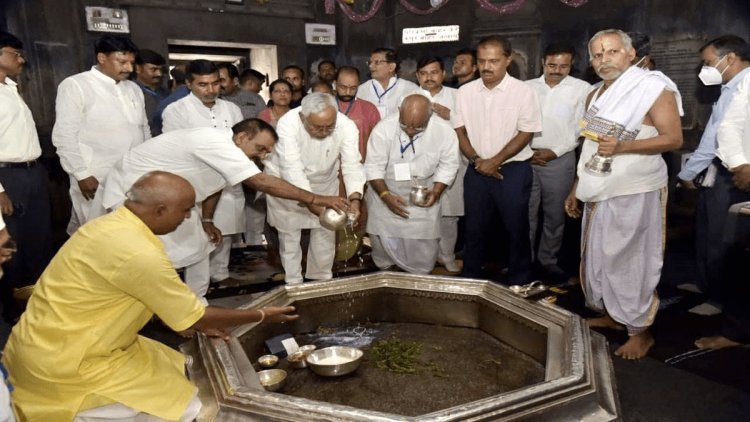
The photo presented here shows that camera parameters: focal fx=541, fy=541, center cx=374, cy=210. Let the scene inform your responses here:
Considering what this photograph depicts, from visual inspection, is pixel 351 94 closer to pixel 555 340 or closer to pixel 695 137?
pixel 555 340

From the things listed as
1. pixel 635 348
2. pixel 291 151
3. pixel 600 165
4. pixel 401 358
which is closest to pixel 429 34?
pixel 291 151

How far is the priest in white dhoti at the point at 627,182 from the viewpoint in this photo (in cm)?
281

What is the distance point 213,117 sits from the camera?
4.47 m

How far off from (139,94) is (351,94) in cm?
176

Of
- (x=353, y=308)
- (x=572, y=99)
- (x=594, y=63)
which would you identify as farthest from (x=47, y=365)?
(x=572, y=99)

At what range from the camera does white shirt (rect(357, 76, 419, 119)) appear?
207 inches

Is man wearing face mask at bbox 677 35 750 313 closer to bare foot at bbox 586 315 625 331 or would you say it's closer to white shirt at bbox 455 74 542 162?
bare foot at bbox 586 315 625 331

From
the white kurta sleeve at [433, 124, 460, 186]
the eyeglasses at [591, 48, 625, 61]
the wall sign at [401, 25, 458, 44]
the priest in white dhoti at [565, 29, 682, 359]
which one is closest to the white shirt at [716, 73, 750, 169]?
the priest in white dhoti at [565, 29, 682, 359]

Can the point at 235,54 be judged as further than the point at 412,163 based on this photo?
Yes

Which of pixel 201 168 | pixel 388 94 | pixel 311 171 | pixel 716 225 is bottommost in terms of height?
pixel 716 225

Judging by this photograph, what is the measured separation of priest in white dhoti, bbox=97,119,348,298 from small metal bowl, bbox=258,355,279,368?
102 cm

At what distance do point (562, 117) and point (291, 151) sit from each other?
2234mm

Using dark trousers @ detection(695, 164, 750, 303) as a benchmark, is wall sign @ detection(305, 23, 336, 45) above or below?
above

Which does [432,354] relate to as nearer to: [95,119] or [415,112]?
[415,112]
